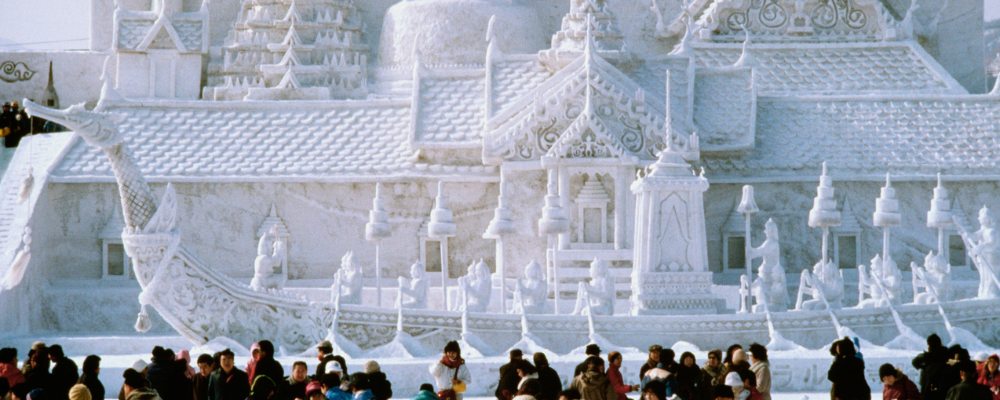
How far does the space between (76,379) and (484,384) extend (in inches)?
249

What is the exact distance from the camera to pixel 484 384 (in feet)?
59.9

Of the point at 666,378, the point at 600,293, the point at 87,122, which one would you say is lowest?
the point at 666,378

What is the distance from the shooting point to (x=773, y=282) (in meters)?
20.9

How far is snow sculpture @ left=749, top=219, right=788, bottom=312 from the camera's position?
20516 millimetres

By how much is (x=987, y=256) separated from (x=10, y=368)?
14.3 meters

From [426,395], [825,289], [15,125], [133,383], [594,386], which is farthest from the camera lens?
[15,125]

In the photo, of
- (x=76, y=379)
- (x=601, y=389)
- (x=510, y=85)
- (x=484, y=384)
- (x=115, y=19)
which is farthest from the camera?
(x=115, y=19)

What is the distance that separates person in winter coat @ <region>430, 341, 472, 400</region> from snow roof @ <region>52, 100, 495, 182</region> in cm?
1252

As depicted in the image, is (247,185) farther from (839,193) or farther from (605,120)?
(839,193)

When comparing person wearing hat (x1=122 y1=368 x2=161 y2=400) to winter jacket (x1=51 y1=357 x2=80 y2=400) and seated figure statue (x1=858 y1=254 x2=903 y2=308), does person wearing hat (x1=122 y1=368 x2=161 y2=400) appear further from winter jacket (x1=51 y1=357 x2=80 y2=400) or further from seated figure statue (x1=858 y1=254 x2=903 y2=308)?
seated figure statue (x1=858 y1=254 x2=903 y2=308)

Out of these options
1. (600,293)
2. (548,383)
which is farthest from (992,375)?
(600,293)

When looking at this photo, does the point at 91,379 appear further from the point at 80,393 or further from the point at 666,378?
the point at 666,378

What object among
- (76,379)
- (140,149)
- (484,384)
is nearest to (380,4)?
(140,149)

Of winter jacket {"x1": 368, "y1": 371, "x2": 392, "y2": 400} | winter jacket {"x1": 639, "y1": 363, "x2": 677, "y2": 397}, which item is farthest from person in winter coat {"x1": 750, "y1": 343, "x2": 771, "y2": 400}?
winter jacket {"x1": 368, "y1": 371, "x2": 392, "y2": 400}
